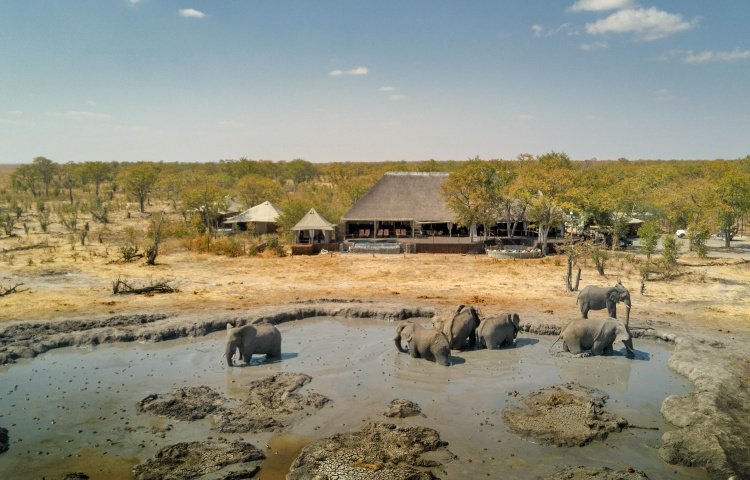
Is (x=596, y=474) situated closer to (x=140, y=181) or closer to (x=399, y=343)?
(x=399, y=343)

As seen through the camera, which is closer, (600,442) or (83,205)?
(600,442)

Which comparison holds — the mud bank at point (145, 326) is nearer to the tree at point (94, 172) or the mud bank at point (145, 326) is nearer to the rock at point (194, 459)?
the rock at point (194, 459)

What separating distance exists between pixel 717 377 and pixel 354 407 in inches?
335

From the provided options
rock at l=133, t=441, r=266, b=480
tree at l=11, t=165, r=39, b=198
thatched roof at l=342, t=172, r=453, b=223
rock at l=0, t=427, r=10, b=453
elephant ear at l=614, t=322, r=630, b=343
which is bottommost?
rock at l=0, t=427, r=10, b=453

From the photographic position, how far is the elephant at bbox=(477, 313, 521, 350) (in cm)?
1569

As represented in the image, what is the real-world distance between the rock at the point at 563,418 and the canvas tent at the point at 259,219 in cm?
3325

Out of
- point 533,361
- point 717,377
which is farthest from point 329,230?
point 717,377

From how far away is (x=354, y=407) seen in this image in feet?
38.7

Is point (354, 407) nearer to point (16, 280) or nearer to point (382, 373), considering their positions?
point (382, 373)

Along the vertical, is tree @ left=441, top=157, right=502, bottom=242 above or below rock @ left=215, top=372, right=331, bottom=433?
above

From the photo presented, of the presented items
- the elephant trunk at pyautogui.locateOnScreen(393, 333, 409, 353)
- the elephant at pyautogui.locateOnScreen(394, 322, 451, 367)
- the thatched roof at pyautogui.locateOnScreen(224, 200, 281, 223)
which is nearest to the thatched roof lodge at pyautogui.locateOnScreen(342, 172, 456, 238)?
the thatched roof at pyautogui.locateOnScreen(224, 200, 281, 223)

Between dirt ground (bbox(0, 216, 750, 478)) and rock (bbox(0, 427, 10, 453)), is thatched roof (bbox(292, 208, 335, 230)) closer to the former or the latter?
dirt ground (bbox(0, 216, 750, 478))

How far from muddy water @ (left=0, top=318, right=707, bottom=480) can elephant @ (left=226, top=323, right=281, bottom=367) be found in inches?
14.4

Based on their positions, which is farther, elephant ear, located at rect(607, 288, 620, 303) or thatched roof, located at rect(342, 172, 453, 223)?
thatched roof, located at rect(342, 172, 453, 223)
